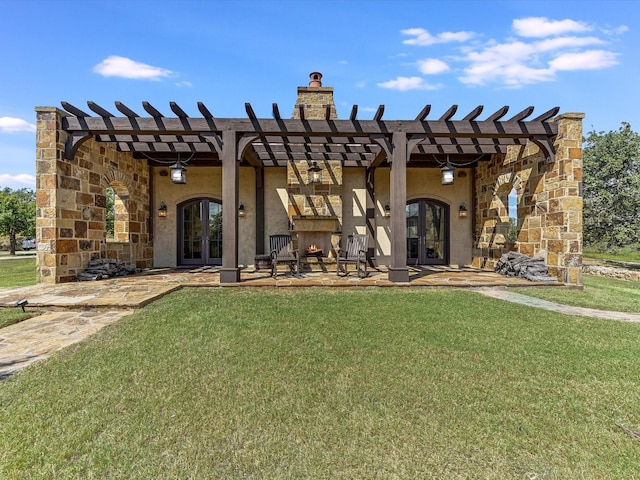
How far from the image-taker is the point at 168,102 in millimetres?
4898

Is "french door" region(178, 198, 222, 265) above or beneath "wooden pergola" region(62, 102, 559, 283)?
beneath

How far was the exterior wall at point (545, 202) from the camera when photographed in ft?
17.4

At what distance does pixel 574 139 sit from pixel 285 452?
679 cm

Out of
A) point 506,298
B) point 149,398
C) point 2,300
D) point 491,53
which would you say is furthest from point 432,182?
point 2,300

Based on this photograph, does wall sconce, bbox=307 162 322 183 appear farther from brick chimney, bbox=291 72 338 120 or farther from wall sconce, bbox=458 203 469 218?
wall sconce, bbox=458 203 469 218

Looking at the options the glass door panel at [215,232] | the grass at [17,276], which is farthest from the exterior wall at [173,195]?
the grass at [17,276]

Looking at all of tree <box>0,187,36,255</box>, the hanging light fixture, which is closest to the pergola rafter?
the hanging light fixture

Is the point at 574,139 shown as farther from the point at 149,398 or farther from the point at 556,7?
the point at 149,398

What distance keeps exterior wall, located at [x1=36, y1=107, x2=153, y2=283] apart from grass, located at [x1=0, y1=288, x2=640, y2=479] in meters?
3.56

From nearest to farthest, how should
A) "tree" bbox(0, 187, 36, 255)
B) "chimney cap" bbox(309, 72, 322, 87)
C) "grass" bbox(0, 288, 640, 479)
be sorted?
"grass" bbox(0, 288, 640, 479)
"chimney cap" bbox(309, 72, 322, 87)
"tree" bbox(0, 187, 36, 255)

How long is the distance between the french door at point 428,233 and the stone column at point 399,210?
3.46 meters

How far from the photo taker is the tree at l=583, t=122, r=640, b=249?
32.4ft

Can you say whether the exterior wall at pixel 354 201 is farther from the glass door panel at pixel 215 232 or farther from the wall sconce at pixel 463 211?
the glass door panel at pixel 215 232

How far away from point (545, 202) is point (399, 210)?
297cm
